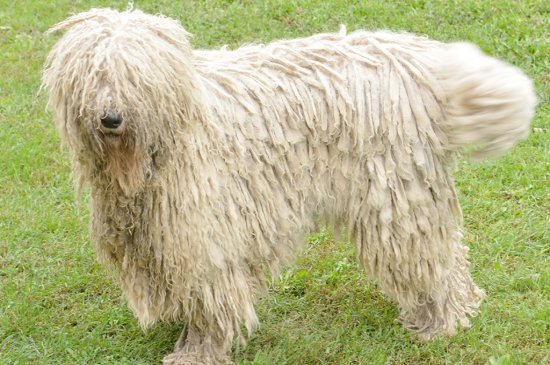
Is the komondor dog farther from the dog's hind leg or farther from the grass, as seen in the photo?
the grass

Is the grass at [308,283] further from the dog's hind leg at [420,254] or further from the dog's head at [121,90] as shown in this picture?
the dog's head at [121,90]

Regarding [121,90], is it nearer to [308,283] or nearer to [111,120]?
[111,120]

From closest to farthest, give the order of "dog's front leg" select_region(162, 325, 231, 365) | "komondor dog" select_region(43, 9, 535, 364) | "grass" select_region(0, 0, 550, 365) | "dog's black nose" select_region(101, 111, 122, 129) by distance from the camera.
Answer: "dog's black nose" select_region(101, 111, 122, 129) < "komondor dog" select_region(43, 9, 535, 364) < "dog's front leg" select_region(162, 325, 231, 365) < "grass" select_region(0, 0, 550, 365)

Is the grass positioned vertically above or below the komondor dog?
below

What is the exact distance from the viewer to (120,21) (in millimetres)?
4000

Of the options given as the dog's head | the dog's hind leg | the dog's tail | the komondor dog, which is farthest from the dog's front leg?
the dog's tail

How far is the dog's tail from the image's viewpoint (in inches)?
173

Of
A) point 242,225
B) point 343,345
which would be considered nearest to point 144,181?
point 242,225

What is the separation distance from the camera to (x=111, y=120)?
12.5ft

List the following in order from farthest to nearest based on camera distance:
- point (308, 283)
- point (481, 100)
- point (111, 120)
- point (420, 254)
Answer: point (308, 283) → point (420, 254) → point (481, 100) → point (111, 120)

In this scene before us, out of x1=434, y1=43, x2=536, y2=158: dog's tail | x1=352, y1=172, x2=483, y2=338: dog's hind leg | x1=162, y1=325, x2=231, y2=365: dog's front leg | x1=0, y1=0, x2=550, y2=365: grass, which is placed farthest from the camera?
x1=0, y1=0, x2=550, y2=365: grass

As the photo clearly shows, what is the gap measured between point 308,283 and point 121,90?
2.25m

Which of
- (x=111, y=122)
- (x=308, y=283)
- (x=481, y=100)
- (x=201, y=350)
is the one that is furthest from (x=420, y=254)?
(x=111, y=122)

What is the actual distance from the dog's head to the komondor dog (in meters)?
0.01
